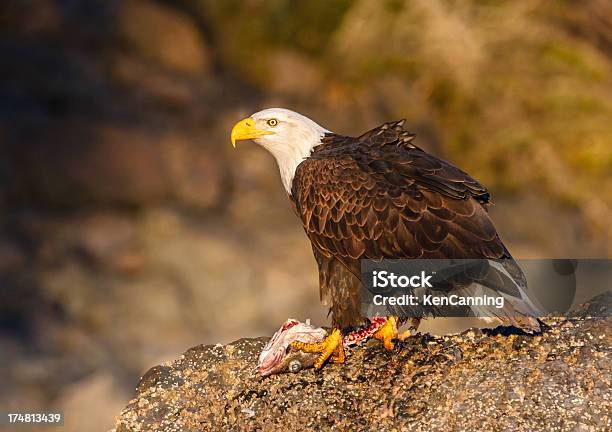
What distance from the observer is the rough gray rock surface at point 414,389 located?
5359 millimetres

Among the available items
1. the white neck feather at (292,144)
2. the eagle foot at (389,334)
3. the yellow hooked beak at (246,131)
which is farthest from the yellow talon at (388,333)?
the yellow hooked beak at (246,131)

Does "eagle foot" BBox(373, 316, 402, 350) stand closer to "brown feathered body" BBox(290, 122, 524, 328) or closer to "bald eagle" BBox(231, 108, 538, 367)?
"bald eagle" BBox(231, 108, 538, 367)

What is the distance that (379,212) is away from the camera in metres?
6.00

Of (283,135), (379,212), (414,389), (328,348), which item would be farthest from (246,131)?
(414,389)

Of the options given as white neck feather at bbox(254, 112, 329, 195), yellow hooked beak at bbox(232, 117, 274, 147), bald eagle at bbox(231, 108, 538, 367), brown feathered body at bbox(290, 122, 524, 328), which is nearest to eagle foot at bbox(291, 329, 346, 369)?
bald eagle at bbox(231, 108, 538, 367)

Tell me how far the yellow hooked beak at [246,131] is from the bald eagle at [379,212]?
350 millimetres

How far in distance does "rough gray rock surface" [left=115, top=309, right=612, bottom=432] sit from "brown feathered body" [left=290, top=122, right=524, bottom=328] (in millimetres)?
529

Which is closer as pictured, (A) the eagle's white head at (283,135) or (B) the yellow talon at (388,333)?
(B) the yellow talon at (388,333)

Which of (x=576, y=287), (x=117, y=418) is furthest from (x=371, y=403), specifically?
(x=576, y=287)

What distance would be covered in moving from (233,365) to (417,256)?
62.6 inches

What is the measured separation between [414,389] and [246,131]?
7.98ft

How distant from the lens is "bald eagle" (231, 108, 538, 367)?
5.84 m

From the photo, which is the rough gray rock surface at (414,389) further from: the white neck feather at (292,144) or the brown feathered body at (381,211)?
the white neck feather at (292,144)

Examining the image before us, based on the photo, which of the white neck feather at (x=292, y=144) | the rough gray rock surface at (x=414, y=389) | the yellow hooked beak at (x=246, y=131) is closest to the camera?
the rough gray rock surface at (x=414, y=389)
